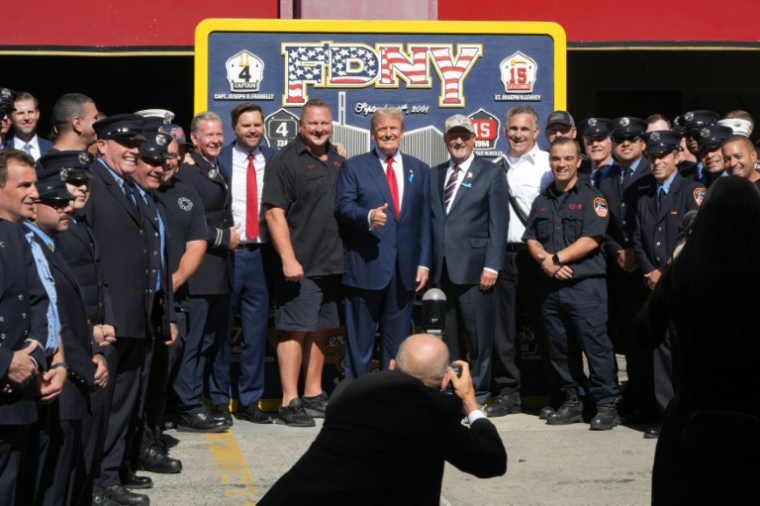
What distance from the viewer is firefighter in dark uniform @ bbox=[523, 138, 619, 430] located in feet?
29.4

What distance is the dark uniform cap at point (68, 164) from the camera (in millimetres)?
5887

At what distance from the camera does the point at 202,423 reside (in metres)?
8.62

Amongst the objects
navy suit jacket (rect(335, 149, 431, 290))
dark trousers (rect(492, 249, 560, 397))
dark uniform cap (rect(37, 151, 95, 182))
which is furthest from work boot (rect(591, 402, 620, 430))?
dark uniform cap (rect(37, 151, 95, 182))

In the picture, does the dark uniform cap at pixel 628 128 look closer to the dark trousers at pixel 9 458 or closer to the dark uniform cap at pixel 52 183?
the dark uniform cap at pixel 52 183

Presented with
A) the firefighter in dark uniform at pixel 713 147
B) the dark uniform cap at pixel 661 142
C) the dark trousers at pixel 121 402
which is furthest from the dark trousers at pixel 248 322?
the firefighter in dark uniform at pixel 713 147

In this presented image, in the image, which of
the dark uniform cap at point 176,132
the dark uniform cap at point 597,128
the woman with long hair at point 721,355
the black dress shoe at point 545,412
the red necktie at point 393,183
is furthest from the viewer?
the dark uniform cap at point 597,128

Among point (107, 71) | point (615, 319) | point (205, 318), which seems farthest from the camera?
point (107, 71)

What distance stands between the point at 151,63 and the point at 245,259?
7.92 meters

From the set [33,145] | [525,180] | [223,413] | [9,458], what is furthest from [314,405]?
[9,458]

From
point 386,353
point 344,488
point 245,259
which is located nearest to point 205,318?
point 245,259

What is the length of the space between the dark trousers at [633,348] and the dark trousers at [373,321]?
1619 millimetres

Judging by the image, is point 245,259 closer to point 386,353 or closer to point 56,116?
point 386,353

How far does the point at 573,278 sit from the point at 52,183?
14.7 ft

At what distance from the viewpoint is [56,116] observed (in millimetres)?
7508
